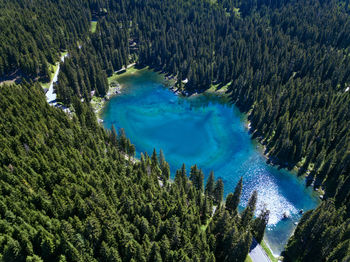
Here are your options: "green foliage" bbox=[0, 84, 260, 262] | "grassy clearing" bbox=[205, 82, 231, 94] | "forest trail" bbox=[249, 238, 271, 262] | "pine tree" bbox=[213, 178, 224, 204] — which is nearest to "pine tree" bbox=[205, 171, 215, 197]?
"pine tree" bbox=[213, 178, 224, 204]

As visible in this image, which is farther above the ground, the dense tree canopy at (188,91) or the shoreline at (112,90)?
the dense tree canopy at (188,91)

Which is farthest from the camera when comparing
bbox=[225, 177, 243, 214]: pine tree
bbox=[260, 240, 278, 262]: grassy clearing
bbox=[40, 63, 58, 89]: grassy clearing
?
bbox=[40, 63, 58, 89]: grassy clearing

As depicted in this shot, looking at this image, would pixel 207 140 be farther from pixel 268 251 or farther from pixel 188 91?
pixel 268 251

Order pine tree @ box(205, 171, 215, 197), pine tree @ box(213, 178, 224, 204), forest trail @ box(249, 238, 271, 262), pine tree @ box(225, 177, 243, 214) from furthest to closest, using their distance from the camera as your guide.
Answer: pine tree @ box(205, 171, 215, 197)
pine tree @ box(213, 178, 224, 204)
pine tree @ box(225, 177, 243, 214)
forest trail @ box(249, 238, 271, 262)

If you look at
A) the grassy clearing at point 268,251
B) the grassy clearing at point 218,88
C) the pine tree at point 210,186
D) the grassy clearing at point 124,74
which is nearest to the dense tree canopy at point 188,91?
the pine tree at point 210,186

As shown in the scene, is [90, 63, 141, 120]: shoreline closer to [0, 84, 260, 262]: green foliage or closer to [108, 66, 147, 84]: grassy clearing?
[108, 66, 147, 84]: grassy clearing

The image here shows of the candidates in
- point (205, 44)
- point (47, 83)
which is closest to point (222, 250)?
point (47, 83)

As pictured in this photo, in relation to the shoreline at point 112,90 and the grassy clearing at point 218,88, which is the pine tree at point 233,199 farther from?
the grassy clearing at point 218,88

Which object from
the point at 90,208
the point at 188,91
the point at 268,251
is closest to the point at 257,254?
the point at 268,251
